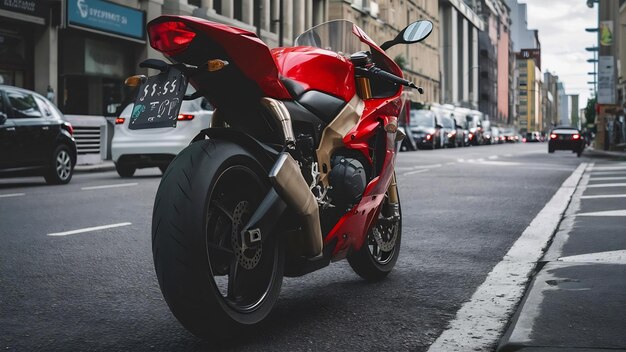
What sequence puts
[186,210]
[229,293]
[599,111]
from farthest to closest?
[599,111] < [229,293] < [186,210]

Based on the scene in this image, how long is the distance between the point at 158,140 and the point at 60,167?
168cm

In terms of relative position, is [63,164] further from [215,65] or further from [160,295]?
[215,65]

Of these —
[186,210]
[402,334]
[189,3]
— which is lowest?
[402,334]

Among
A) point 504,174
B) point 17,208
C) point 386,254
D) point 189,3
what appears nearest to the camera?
point 386,254

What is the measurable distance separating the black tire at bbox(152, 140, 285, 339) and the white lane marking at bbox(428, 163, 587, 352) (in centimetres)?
77

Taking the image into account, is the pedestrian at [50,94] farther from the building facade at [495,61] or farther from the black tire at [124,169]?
the building facade at [495,61]

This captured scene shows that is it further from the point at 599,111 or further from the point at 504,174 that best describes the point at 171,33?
the point at 599,111

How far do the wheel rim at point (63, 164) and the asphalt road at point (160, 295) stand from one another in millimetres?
5084

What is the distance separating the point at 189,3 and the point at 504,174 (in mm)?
20104

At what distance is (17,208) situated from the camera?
994 centimetres

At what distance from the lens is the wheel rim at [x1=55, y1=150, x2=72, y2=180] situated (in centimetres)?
1475

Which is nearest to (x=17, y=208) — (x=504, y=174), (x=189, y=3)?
(x=504, y=174)

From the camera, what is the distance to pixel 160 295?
4812mm

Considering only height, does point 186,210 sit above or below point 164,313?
above
